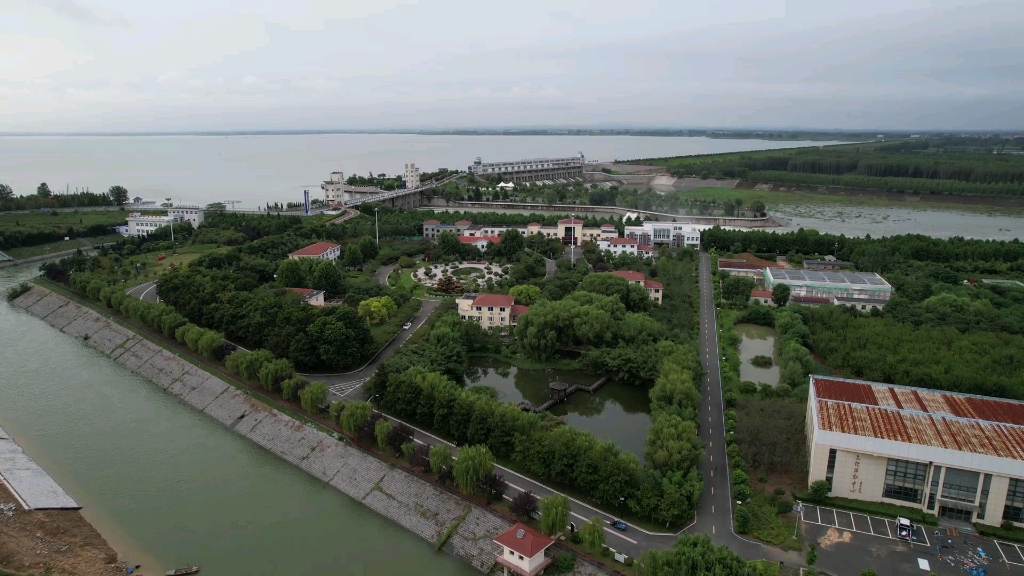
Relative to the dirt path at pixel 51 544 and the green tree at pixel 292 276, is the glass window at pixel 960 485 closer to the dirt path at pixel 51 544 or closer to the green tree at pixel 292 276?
the dirt path at pixel 51 544

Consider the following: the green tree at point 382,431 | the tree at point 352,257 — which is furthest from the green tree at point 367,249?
the green tree at point 382,431

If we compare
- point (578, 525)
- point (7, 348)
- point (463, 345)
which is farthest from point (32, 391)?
point (578, 525)

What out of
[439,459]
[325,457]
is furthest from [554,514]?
[325,457]

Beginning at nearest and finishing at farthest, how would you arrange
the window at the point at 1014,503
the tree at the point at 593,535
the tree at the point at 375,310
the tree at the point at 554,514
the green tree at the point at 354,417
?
the tree at the point at 593,535 < the tree at the point at 554,514 < the window at the point at 1014,503 < the green tree at the point at 354,417 < the tree at the point at 375,310

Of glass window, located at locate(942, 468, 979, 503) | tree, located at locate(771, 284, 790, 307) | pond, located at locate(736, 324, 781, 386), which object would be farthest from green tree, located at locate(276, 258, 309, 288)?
glass window, located at locate(942, 468, 979, 503)

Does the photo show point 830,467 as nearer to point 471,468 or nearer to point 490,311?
point 471,468

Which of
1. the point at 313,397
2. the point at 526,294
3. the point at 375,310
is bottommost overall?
the point at 313,397

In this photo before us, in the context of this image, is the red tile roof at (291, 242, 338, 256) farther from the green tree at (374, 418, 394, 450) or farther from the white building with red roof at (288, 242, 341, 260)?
the green tree at (374, 418, 394, 450)
